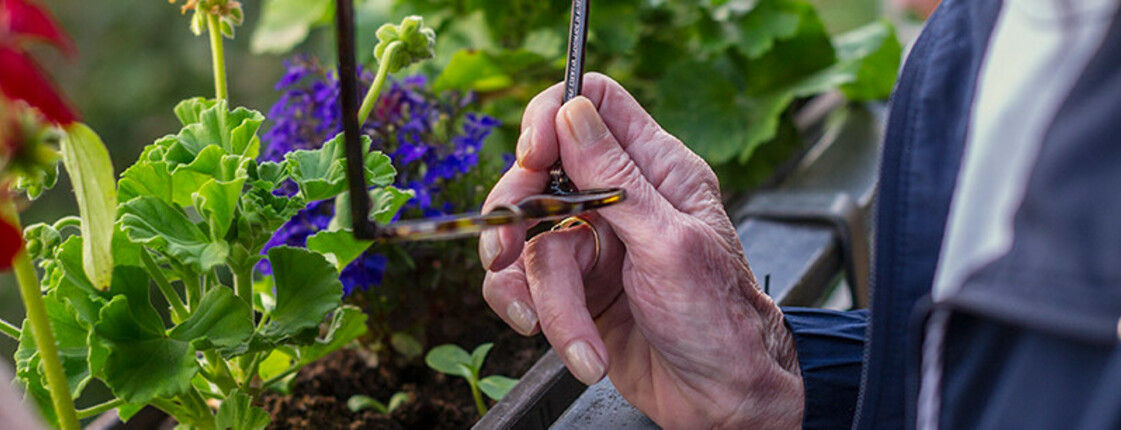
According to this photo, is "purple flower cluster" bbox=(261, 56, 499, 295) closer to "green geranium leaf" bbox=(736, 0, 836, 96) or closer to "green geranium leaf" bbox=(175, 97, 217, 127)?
"green geranium leaf" bbox=(175, 97, 217, 127)

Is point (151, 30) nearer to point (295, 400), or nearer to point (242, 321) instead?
point (295, 400)

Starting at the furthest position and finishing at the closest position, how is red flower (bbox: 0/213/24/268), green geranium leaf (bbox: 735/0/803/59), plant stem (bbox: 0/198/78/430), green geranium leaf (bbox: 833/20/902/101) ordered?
green geranium leaf (bbox: 833/20/902/101)
green geranium leaf (bbox: 735/0/803/59)
plant stem (bbox: 0/198/78/430)
red flower (bbox: 0/213/24/268)

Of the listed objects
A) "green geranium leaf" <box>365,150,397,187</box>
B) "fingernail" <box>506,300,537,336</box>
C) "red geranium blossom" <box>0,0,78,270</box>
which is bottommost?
"fingernail" <box>506,300,537,336</box>

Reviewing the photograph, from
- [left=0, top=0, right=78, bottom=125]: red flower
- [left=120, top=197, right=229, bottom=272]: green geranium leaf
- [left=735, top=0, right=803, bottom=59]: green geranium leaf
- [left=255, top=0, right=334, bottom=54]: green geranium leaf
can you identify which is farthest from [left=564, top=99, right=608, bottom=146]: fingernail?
[left=255, top=0, right=334, bottom=54]: green geranium leaf

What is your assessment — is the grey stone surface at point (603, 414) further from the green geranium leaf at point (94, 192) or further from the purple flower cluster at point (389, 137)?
the green geranium leaf at point (94, 192)

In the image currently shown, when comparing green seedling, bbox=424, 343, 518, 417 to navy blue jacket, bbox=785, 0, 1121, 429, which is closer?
navy blue jacket, bbox=785, 0, 1121, 429

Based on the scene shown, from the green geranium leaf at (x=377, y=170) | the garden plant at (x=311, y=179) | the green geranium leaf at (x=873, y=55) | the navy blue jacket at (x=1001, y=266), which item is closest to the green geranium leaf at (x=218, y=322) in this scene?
the garden plant at (x=311, y=179)

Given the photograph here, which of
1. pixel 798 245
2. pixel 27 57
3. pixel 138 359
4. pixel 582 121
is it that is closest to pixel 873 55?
pixel 798 245

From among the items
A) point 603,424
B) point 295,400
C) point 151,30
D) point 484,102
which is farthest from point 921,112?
point 151,30

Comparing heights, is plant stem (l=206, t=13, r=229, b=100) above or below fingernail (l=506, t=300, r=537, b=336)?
above

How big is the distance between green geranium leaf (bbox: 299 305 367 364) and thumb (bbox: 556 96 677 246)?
17 centimetres

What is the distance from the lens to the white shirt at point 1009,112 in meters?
0.44

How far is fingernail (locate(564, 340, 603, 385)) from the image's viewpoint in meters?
0.60

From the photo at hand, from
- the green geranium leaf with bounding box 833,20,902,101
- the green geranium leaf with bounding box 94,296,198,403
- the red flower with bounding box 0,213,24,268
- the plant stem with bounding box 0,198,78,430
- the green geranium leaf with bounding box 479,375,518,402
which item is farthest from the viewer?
the green geranium leaf with bounding box 833,20,902,101
